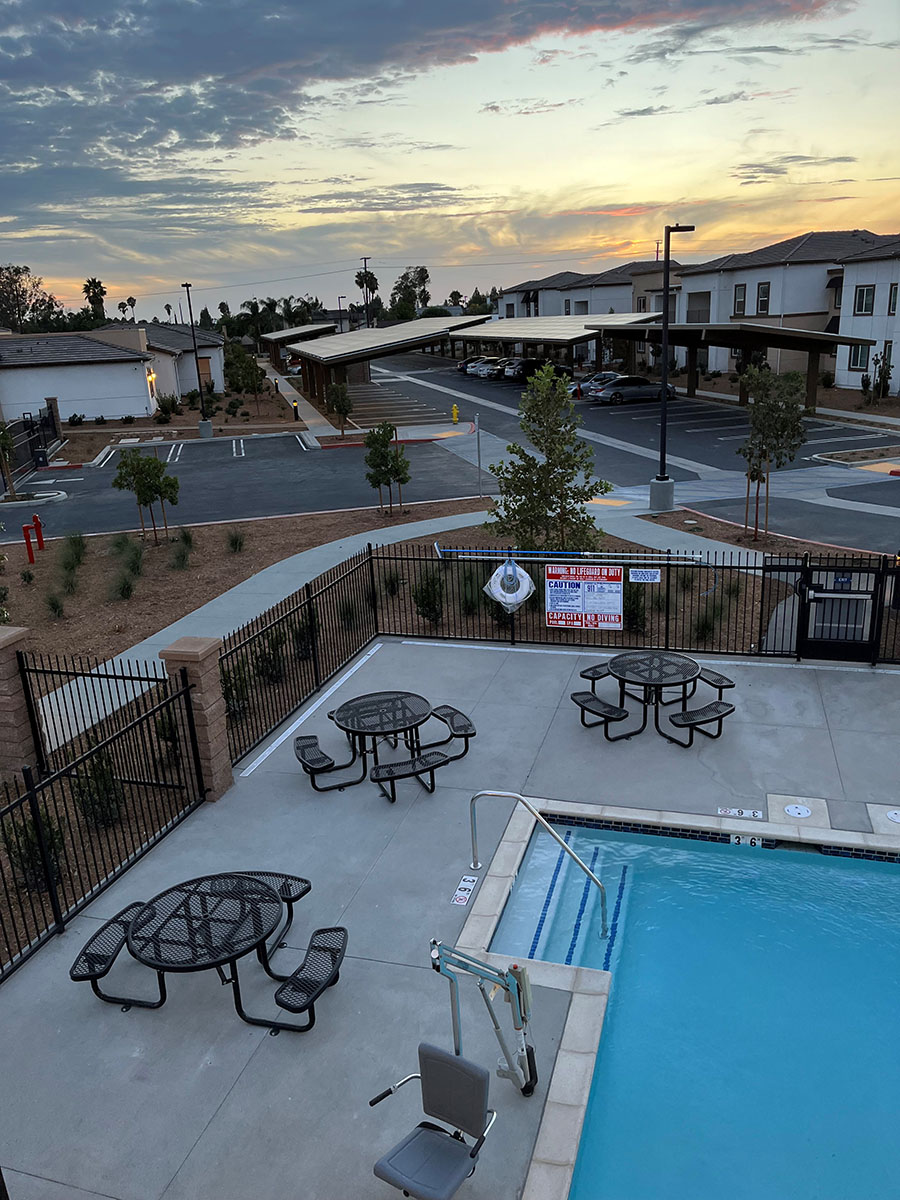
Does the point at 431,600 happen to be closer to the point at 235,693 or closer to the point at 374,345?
the point at 235,693

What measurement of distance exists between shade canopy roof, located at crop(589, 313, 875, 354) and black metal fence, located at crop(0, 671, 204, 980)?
34538 millimetres

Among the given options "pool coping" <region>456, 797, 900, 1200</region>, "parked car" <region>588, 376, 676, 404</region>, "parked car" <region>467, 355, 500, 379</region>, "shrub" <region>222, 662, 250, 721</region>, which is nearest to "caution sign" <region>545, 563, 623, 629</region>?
"pool coping" <region>456, 797, 900, 1200</region>

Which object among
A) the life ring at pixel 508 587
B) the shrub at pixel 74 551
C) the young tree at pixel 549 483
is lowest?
the shrub at pixel 74 551

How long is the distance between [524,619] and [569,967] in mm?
9201

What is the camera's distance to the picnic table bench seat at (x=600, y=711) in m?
11.2

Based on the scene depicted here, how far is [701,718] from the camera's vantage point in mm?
11109

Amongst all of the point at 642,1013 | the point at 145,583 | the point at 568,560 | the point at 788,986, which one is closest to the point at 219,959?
the point at 642,1013

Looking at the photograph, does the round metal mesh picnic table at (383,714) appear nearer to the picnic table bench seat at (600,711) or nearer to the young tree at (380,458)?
the picnic table bench seat at (600,711)

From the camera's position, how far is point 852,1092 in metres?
6.51

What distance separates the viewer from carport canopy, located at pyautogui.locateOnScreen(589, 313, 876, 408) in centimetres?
3962

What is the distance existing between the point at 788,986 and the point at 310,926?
13.9 ft

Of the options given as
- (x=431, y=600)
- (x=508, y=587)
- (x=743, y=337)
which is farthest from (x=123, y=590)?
(x=743, y=337)

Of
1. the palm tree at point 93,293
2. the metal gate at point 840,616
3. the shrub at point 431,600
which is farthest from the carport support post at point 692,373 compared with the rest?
the palm tree at point 93,293

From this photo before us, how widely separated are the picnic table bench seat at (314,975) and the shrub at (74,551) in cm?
1621
